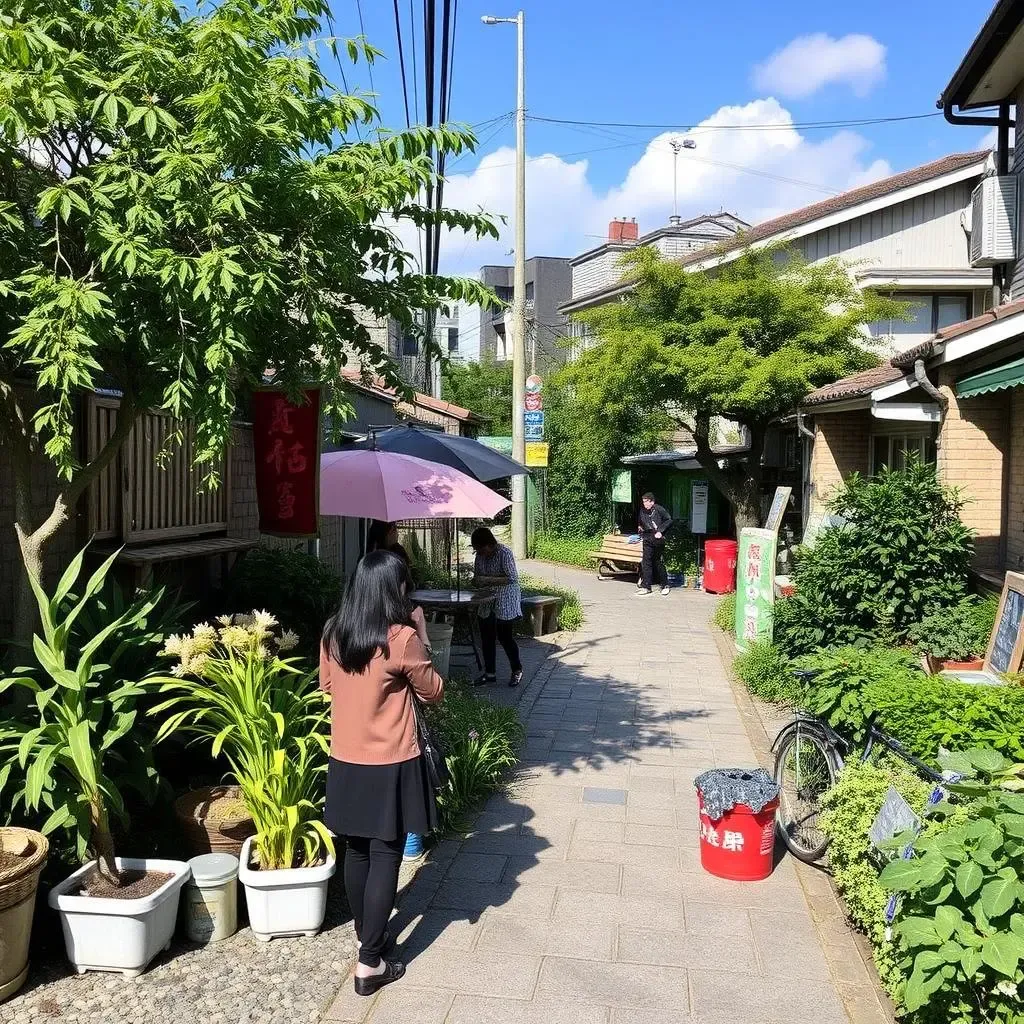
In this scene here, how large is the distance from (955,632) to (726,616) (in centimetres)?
618

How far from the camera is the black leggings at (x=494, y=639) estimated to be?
9539 mm

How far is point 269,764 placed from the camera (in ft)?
14.5

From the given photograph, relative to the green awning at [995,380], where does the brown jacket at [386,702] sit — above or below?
below

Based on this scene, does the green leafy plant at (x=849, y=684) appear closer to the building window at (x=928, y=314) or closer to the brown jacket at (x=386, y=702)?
the brown jacket at (x=386, y=702)

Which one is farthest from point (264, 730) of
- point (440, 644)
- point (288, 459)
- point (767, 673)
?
point (767, 673)

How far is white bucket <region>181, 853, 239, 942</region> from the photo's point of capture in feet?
13.6

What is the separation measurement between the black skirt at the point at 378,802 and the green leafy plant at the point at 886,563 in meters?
5.24

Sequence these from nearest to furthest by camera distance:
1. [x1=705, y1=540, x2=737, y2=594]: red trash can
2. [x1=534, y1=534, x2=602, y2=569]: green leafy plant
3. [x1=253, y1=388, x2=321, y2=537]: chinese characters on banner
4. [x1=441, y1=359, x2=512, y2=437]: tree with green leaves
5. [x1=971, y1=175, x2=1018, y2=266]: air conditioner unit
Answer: [x1=253, y1=388, x2=321, y2=537]: chinese characters on banner
[x1=971, y1=175, x2=1018, y2=266]: air conditioner unit
[x1=705, y1=540, x2=737, y2=594]: red trash can
[x1=534, y1=534, x2=602, y2=569]: green leafy plant
[x1=441, y1=359, x2=512, y2=437]: tree with green leaves

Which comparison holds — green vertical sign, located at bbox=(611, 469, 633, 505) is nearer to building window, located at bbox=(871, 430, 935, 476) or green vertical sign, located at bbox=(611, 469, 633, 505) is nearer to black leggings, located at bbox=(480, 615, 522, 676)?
building window, located at bbox=(871, 430, 935, 476)

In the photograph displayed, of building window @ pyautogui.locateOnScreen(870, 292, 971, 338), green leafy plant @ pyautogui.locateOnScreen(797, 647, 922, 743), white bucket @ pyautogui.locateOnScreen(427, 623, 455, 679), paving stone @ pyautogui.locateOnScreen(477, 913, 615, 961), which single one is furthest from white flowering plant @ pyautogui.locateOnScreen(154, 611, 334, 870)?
building window @ pyautogui.locateOnScreen(870, 292, 971, 338)

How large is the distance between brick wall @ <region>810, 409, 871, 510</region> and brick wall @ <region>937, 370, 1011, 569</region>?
457cm

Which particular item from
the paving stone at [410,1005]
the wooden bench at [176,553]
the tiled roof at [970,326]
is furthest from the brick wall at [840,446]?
the paving stone at [410,1005]

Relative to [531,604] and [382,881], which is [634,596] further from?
[382,881]

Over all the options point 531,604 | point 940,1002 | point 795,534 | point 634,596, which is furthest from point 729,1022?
point 795,534
